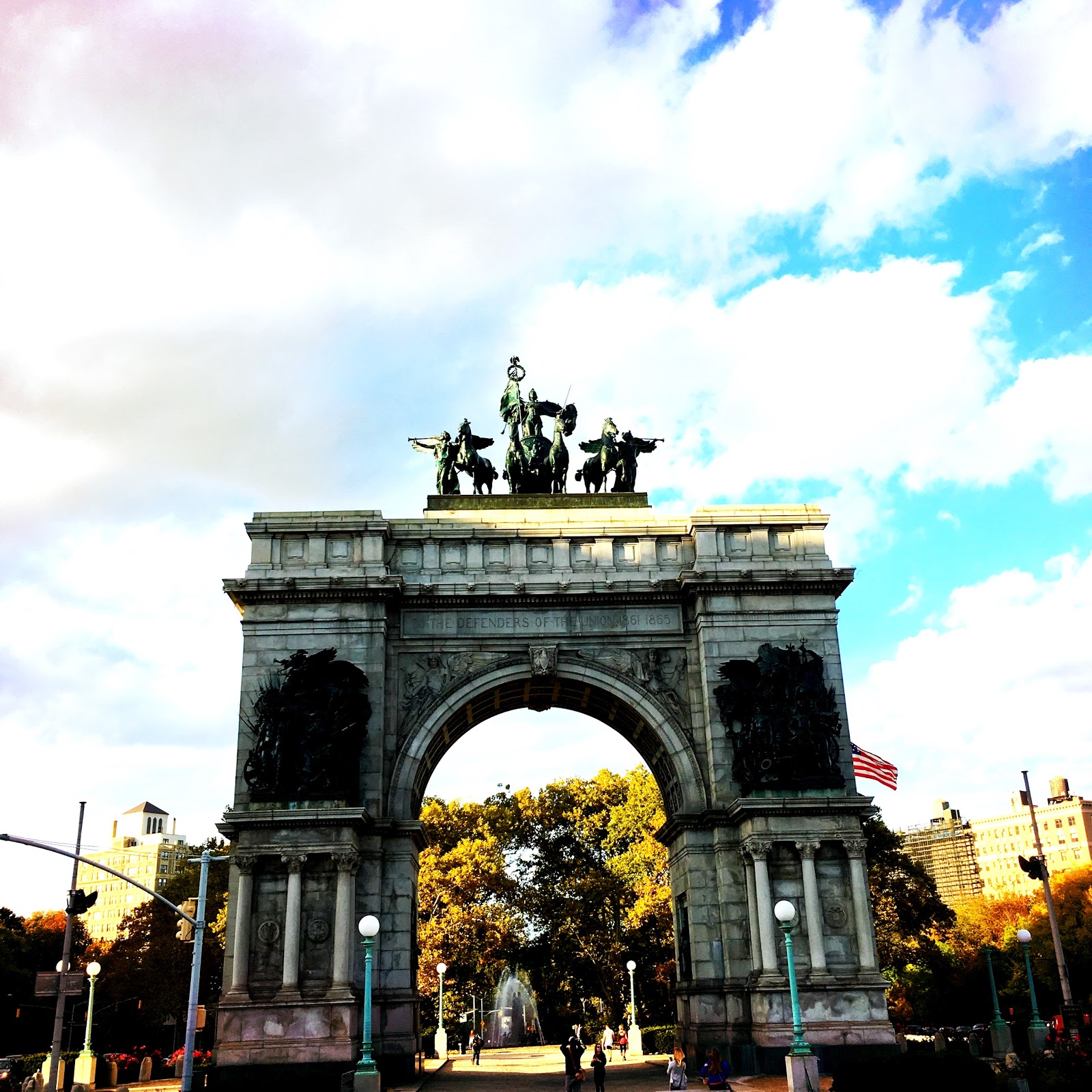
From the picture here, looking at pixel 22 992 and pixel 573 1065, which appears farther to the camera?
pixel 22 992

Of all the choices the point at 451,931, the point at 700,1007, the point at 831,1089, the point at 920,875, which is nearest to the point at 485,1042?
the point at 451,931

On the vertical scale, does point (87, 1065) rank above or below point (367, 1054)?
below

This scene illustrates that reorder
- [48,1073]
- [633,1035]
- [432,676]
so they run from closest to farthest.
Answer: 1. [48,1073]
2. [432,676]
3. [633,1035]

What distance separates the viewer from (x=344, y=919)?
28.4 metres

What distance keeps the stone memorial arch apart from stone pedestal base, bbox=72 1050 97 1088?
9396 millimetres

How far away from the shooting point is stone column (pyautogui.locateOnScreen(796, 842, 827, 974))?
2861 cm

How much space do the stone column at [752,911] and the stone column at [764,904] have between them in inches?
5.7

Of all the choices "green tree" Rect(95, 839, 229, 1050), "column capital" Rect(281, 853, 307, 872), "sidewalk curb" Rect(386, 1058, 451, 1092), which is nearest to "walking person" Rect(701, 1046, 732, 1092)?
"sidewalk curb" Rect(386, 1058, 451, 1092)

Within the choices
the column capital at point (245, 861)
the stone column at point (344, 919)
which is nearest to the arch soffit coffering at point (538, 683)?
the stone column at point (344, 919)

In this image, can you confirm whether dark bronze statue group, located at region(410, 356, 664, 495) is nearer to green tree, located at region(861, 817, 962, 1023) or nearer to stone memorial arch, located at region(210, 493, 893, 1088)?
stone memorial arch, located at region(210, 493, 893, 1088)

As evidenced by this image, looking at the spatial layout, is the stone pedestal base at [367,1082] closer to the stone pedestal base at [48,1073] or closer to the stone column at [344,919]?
the stone column at [344,919]

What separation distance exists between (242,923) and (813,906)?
1484 cm

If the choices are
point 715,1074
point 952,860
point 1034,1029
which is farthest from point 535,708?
point 952,860

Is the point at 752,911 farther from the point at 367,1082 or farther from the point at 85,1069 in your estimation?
the point at 85,1069
